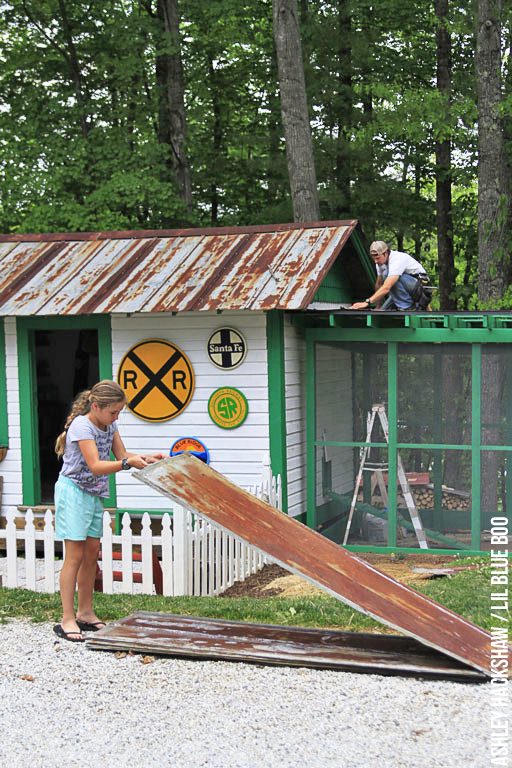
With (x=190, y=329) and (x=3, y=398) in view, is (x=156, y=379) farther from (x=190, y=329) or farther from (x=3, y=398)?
(x=3, y=398)

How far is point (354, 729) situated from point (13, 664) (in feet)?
8.12

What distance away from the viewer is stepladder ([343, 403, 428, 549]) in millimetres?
10438

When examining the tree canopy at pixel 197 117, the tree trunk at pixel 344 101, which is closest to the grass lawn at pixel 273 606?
the tree canopy at pixel 197 117

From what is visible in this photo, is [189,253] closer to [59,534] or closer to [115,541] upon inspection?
[115,541]

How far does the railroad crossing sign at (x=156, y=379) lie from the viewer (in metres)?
10.8

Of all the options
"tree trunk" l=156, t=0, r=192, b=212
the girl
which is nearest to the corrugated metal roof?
the girl

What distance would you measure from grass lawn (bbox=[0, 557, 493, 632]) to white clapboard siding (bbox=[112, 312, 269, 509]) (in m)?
2.72

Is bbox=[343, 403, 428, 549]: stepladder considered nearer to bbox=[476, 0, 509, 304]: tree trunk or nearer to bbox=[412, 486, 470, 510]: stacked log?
bbox=[412, 486, 470, 510]: stacked log

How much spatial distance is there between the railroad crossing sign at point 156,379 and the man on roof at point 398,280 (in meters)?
2.07

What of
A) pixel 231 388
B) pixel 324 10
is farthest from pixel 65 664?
pixel 324 10

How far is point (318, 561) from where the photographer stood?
586 cm

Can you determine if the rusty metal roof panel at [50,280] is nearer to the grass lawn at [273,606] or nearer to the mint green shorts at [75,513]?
the grass lawn at [273,606]

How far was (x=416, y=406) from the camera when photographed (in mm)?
10469

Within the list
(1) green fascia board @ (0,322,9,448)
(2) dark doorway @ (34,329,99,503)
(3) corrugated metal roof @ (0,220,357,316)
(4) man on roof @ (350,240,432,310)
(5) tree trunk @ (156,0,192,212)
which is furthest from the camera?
(5) tree trunk @ (156,0,192,212)
